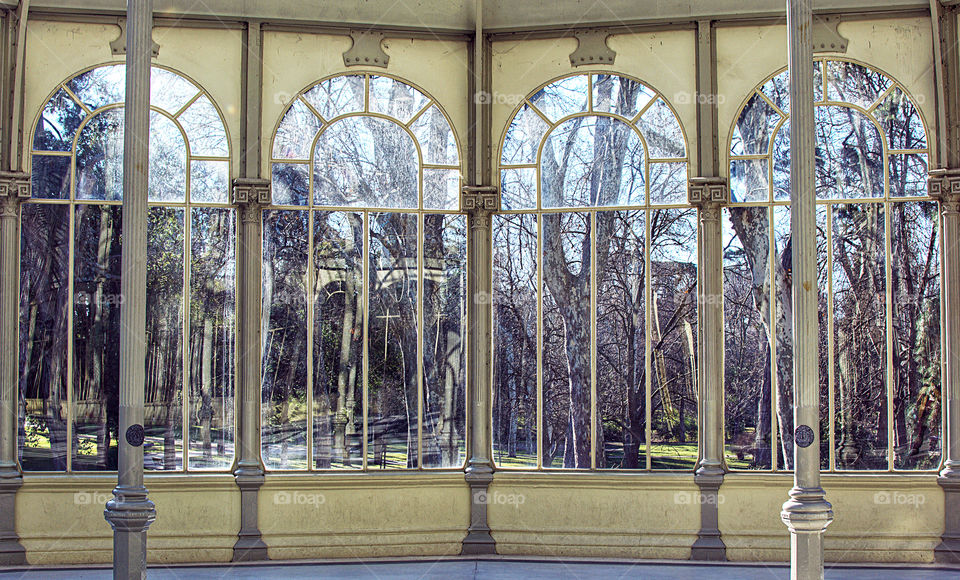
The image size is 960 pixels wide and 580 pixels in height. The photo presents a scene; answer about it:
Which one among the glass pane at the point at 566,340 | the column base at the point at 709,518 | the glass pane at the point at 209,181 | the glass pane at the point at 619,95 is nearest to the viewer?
the column base at the point at 709,518

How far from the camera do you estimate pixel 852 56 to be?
11852mm

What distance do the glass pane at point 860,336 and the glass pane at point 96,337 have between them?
7888mm

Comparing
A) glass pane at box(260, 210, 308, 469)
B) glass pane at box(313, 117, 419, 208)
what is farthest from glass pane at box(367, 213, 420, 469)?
glass pane at box(260, 210, 308, 469)

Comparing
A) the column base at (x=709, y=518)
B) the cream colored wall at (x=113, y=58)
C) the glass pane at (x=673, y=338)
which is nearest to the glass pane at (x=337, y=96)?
the cream colored wall at (x=113, y=58)

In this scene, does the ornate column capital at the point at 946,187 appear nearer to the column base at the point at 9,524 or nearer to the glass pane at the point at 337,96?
the glass pane at the point at 337,96

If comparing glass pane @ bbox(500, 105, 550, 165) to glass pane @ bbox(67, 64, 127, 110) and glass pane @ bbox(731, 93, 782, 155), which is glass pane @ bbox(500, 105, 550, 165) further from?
glass pane @ bbox(67, 64, 127, 110)

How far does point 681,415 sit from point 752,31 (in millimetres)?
4778

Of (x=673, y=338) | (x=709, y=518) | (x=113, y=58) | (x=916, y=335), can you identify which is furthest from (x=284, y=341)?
(x=916, y=335)

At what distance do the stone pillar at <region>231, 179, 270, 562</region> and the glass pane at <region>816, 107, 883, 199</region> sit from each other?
22.2 feet

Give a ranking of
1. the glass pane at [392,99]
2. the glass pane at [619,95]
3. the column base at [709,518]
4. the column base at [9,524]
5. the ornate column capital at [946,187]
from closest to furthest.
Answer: the column base at [9,524] < the ornate column capital at [946,187] < the column base at [709,518] < the glass pane at [619,95] < the glass pane at [392,99]

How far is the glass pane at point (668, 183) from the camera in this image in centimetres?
1208

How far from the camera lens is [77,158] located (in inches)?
462

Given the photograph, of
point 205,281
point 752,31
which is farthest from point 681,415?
point 205,281

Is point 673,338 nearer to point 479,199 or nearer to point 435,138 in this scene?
point 479,199
